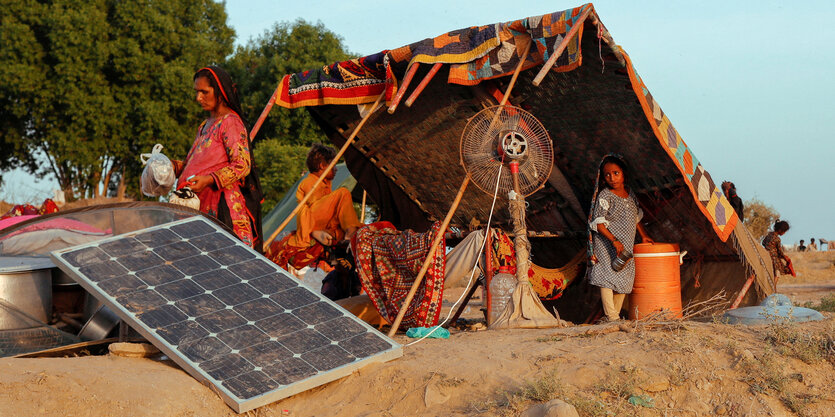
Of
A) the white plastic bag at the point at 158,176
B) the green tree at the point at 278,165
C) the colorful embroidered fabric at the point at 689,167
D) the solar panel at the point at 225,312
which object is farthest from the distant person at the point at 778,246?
the green tree at the point at 278,165

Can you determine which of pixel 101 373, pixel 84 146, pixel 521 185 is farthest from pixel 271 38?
pixel 101 373

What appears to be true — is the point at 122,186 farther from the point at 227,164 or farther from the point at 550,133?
the point at 550,133

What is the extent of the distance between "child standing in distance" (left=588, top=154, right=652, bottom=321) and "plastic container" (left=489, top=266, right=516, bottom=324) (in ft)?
2.38

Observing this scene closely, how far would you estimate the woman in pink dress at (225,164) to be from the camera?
5.78m

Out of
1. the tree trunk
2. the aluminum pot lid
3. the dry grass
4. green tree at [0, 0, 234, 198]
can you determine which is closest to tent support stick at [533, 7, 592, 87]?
the aluminum pot lid

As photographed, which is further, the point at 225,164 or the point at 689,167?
the point at 225,164

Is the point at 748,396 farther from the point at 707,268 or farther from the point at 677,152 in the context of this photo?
the point at 707,268

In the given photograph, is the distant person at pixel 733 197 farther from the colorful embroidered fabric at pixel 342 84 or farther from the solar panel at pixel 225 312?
the solar panel at pixel 225 312

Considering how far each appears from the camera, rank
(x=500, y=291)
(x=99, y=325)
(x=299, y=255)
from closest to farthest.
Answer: (x=99, y=325) < (x=500, y=291) < (x=299, y=255)

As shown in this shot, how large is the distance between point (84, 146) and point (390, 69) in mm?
15519

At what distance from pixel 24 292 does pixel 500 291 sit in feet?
10.8

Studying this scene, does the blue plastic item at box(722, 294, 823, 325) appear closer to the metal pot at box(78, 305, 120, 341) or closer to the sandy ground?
the sandy ground

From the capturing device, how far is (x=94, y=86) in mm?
19859

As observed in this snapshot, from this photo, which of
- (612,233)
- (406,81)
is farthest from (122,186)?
(612,233)
